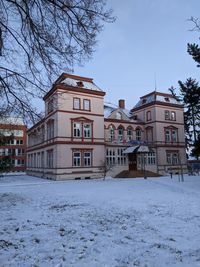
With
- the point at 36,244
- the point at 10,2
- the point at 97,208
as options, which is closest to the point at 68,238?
the point at 36,244

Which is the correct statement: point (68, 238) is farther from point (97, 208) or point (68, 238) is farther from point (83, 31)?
point (83, 31)

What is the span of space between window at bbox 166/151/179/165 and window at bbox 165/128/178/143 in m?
2.22

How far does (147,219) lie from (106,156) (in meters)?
24.6

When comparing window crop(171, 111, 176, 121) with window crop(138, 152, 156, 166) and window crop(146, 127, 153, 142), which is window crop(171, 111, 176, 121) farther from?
window crop(138, 152, 156, 166)

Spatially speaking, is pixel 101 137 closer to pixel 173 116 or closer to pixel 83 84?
pixel 83 84

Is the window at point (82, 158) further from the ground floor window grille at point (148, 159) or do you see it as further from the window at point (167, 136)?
the window at point (167, 136)

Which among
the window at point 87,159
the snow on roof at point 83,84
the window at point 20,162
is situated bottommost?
the window at point 20,162

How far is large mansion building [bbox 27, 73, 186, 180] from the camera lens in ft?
93.6

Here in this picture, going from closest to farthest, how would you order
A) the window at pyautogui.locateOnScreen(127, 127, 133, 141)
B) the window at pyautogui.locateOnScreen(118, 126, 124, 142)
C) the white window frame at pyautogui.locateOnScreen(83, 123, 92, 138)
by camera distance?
the white window frame at pyautogui.locateOnScreen(83, 123, 92, 138), the window at pyautogui.locateOnScreen(118, 126, 124, 142), the window at pyautogui.locateOnScreen(127, 127, 133, 141)

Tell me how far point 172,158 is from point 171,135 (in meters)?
3.96

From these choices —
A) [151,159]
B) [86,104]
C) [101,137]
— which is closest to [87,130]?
[101,137]

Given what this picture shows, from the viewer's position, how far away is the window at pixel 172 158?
3762 cm

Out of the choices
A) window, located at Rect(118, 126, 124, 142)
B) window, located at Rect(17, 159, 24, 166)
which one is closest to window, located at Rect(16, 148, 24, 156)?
window, located at Rect(17, 159, 24, 166)

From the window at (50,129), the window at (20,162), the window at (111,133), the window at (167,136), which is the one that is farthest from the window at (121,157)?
the window at (20,162)
